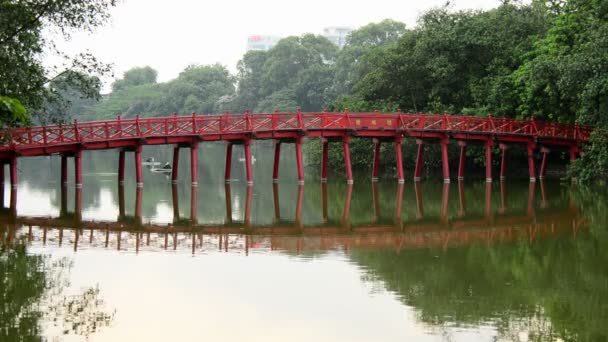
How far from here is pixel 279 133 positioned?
136ft

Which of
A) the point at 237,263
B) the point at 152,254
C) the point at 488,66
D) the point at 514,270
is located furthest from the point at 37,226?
the point at 488,66

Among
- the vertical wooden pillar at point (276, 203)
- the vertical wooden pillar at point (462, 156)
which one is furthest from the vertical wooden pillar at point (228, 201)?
the vertical wooden pillar at point (462, 156)

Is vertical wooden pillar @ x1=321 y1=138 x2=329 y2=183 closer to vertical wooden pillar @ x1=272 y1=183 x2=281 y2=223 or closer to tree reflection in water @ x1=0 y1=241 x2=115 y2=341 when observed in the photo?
vertical wooden pillar @ x1=272 y1=183 x2=281 y2=223

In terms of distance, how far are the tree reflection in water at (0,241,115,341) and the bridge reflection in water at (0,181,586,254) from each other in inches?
139

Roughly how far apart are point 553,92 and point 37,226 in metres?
27.5

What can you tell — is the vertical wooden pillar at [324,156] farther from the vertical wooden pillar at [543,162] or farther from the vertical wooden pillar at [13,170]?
the vertical wooden pillar at [13,170]

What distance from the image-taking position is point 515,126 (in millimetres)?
45844

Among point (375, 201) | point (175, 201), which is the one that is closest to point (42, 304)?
point (175, 201)

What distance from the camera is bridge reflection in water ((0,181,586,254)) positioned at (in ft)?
75.8

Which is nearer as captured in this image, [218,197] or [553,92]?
[218,197]

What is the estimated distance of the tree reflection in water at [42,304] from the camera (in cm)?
1341

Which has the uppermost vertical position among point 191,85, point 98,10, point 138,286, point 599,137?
point 191,85

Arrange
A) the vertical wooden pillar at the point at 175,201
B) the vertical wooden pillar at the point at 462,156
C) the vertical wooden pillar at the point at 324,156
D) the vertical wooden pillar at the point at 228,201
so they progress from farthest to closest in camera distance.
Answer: the vertical wooden pillar at the point at 462,156
the vertical wooden pillar at the point at 324,156
the vertical wooden pillar at the point at 228,201
the vertical wooden pillar at the point at 175,201

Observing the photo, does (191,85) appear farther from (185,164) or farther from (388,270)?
(388,270)
